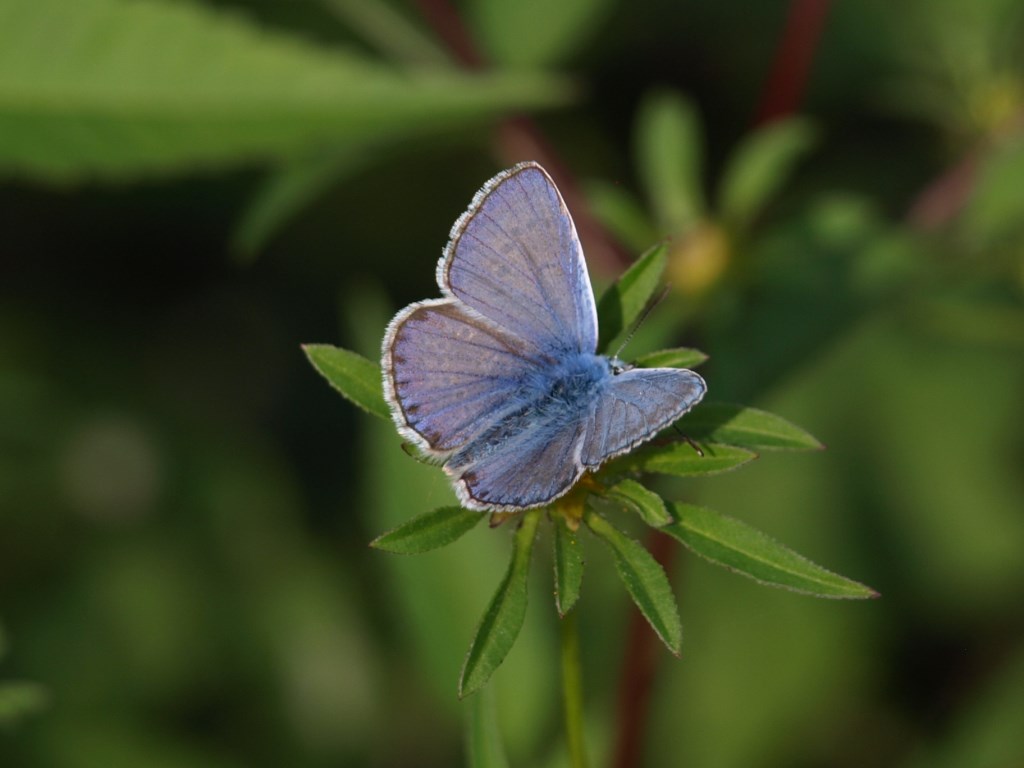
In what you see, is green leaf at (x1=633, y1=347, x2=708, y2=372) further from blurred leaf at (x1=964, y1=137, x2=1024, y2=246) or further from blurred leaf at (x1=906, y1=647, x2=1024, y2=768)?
blurred leaf at (x1=906, y1=647, x2=1024, y2=768)

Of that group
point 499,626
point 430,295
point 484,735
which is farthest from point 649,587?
point 430,295

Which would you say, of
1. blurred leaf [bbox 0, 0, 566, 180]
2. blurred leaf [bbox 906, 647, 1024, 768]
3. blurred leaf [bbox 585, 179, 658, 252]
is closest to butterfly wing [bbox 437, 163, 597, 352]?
blurred leaf [bbox 0, 0, 566, 180]

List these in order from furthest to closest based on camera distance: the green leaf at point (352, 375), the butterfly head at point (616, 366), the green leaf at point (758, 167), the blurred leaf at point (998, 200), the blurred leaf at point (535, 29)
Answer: the blurred leaf at point (535, 29) < the green leaf at point (758, 167) < the blurred leaf at point (998, 200) < the butterfly head at point (616, 366) < the green leaf at point (352, 375)

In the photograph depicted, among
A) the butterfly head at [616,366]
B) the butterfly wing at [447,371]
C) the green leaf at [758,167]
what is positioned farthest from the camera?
the green leaf at [758,167]

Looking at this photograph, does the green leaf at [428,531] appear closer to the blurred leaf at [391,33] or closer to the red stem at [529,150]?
the red stem at [529,150]

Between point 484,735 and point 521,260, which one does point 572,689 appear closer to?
point 484,735

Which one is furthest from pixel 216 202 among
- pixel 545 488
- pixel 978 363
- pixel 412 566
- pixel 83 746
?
pixel 545 488

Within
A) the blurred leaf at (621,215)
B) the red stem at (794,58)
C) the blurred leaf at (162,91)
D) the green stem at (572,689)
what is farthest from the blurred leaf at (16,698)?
the red stem at (794,58)
